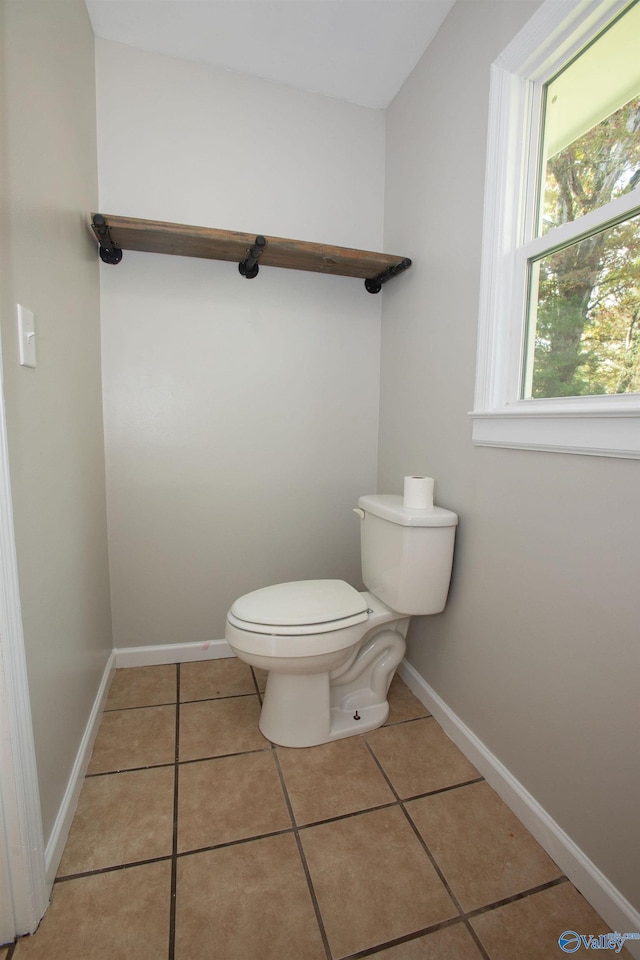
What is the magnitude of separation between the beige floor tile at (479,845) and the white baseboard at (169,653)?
103 cm

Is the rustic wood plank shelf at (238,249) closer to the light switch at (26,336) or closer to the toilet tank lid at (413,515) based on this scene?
the light switch at (26,336)

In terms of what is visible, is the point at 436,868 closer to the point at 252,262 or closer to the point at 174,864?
the point at 174,864

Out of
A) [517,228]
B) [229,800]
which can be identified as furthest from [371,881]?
[517,228]

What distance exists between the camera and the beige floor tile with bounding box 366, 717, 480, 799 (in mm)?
1278

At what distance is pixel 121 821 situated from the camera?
1136 mm

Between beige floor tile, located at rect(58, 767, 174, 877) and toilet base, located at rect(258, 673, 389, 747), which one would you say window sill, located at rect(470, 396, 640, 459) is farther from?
beige floor tile, located at rect(58, 767, 174, 877)

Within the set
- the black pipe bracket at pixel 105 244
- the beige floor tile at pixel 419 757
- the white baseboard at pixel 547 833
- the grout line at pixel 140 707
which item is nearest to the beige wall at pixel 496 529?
the white baseboard at pixel 547 833

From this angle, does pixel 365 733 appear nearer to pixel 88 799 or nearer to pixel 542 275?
pixel 88 799

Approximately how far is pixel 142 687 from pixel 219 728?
0.42m

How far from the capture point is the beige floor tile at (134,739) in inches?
52.6

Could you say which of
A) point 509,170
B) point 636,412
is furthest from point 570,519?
point 509,170

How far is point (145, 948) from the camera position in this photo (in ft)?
2.82

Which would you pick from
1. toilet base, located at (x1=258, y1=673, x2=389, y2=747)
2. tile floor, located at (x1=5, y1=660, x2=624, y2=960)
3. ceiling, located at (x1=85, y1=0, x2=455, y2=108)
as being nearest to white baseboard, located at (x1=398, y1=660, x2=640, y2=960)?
tile floor, located at (x1=5, y1=660, x2=624, y2=960)

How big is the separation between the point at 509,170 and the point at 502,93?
8.0 inches
